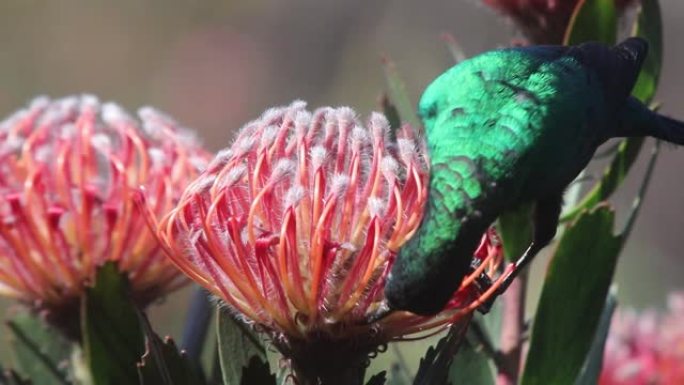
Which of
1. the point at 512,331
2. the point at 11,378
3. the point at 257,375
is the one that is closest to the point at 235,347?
the point at 257,375

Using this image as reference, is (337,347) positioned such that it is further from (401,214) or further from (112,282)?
(112,282)

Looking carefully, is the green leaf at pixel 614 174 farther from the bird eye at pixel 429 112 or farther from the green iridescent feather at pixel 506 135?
the bird eye at pixel 429 112

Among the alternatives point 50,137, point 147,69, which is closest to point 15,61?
point 147,69

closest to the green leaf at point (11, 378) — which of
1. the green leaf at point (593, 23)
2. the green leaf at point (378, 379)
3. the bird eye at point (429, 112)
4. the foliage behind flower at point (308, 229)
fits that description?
the foliage behind flower at point (308, 229)

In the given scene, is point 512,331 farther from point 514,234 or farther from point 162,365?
point 162,365

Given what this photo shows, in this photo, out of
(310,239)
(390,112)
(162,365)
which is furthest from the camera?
(390,112)

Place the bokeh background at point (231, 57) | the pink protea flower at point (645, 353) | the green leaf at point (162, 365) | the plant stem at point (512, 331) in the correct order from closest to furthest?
the green leaf at point (162, 365)
the plant stem at point (512, 331)
the pink protea flower at point (645, 353)
the bokeh background at point (231, 57)
